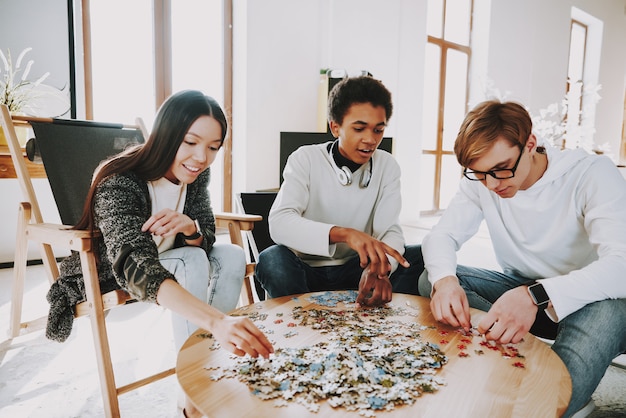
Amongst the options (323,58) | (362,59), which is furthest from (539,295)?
(362,59)

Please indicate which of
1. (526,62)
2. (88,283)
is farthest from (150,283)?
(526,62)

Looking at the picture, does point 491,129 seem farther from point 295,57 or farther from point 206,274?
point 295,57

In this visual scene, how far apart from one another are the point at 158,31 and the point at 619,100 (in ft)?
31.9

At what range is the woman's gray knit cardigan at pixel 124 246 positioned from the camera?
4.05ft

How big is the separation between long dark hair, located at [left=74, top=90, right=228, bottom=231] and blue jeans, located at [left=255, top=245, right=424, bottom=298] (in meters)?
0.51

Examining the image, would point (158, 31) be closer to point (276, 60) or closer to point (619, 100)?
point (276, 60)

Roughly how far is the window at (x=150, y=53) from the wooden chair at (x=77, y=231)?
1.83 metres

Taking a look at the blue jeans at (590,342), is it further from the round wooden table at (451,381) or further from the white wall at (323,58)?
the white wall at (323,58)

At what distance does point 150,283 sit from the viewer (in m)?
1.19

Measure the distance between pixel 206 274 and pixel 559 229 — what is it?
1207mm

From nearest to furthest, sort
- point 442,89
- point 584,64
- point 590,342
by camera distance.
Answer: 1. point 590,342
2. point 442,89
3. point 584,64

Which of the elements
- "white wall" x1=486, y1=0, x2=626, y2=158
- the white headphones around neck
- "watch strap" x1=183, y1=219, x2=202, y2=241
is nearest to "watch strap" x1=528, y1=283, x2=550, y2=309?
the white headphones around neck

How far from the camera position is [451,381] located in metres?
0.94

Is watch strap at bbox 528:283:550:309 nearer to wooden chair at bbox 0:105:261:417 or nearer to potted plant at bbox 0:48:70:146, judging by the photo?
wooden chair at bbox 0:105:261:417
